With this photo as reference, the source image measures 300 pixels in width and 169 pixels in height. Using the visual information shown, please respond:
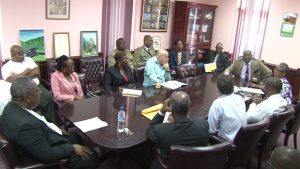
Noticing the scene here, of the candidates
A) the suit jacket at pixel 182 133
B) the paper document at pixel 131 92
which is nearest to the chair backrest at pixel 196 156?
the suit jacket at pixel 182 133

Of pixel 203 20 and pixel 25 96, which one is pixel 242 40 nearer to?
pixel 203 20

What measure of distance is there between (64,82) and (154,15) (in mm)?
3232

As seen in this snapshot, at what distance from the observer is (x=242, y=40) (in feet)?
22.6

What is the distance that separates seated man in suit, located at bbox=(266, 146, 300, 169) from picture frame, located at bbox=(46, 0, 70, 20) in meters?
4.22

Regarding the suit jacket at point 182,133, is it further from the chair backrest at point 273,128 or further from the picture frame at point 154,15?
the picture frame at point 154,15

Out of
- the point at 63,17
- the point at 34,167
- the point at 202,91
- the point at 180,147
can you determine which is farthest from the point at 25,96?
the point at 63,17

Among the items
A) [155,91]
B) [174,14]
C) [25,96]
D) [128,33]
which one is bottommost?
[155,91]

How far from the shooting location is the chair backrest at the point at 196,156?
1880 millimetres

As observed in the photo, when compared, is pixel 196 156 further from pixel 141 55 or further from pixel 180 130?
pixel 141 55

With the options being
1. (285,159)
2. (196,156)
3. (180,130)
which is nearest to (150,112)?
(180,130)

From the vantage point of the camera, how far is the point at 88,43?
5.08 metres

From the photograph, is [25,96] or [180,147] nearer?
[180,147]

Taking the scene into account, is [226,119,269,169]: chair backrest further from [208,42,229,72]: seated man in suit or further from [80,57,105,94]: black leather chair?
[208,42,229,72]: seated man in suit

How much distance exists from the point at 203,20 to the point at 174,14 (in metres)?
0.80
